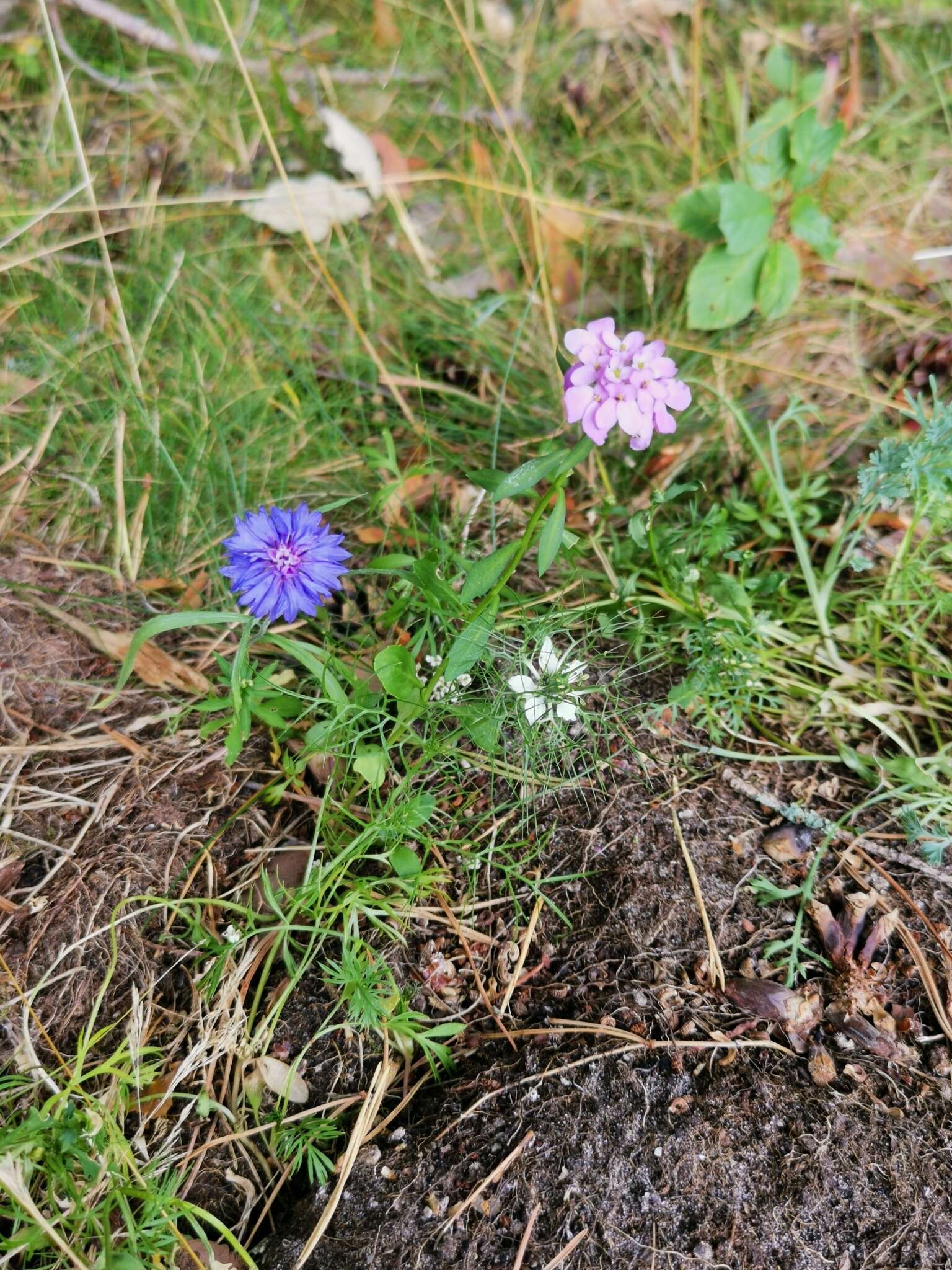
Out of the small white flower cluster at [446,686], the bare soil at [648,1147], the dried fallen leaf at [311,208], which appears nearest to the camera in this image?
the bare soil at [648,1147]

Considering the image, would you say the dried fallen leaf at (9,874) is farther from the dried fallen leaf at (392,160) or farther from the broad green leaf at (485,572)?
the dried fallen leaf at (392,160)

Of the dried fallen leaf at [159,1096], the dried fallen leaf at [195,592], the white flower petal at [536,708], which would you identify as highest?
the dried fallen leaf at [195,592]

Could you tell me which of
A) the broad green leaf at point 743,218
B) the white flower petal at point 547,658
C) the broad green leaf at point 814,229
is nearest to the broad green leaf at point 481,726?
the white flower petal at point 547,658

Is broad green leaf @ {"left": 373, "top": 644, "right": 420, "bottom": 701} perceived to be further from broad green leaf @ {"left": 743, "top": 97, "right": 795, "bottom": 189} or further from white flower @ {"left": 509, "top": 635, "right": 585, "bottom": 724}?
broad green leaf @ {"left": 743, "top": 97, "right": 795, "bottom": 189}

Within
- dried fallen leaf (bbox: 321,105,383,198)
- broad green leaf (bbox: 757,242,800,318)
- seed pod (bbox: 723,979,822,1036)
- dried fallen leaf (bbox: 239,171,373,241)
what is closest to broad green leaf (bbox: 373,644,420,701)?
seed pod (bbox: 723,979,822,1036)

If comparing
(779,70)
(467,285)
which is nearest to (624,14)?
(779,70)

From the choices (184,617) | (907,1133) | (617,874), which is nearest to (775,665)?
(617,874)

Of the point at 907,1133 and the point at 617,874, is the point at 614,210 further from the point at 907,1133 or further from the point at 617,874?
the point at 907,1133
